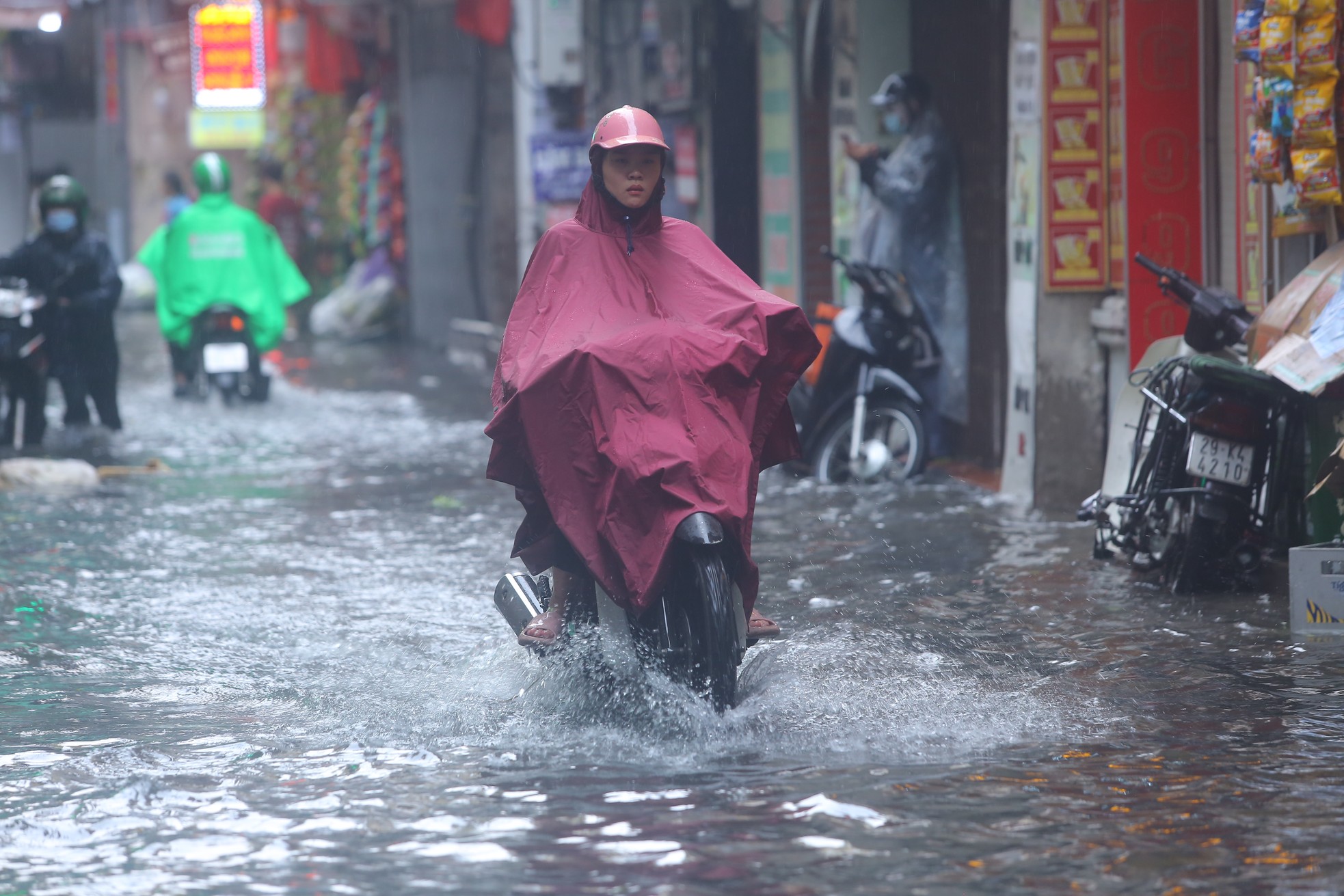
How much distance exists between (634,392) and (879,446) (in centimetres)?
554

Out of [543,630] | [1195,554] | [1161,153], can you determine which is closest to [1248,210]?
[1161,153]

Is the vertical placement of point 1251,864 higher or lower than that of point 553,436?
lower

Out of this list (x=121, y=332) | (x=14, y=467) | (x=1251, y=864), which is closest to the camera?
(x=1251, y=864)

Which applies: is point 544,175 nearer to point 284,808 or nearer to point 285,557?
point 285,557

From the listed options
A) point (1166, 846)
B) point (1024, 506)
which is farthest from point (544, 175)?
point (1166, 846)

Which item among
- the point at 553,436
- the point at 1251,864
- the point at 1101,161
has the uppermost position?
the point at 1101,161

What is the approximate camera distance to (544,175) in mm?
16734

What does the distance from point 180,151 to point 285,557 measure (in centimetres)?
3275

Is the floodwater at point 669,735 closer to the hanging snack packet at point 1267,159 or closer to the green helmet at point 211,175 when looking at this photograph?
the hanging snack packet at point 1267,159

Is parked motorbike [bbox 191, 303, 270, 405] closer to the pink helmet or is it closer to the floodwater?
the floodwater

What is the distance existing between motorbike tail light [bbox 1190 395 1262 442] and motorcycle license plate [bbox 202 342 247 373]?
9938 millimetres

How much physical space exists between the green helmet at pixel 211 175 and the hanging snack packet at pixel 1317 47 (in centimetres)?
1062

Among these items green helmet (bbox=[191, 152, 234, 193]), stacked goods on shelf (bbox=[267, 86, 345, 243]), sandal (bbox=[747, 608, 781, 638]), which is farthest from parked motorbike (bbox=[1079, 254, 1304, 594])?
stacked goods on shelf (bbox=[267, 86, 345, 243])

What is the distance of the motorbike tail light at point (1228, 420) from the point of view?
711 centimetres
